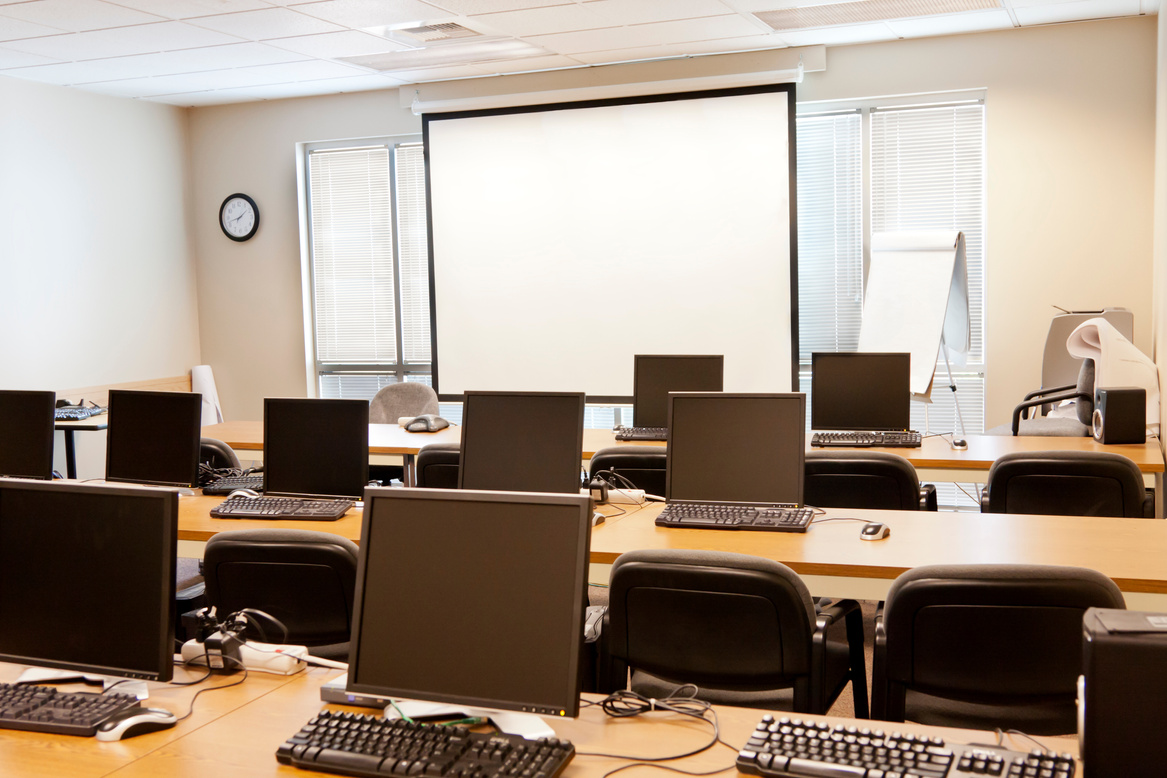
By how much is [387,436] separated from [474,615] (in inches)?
139

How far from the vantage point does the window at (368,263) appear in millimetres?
7363

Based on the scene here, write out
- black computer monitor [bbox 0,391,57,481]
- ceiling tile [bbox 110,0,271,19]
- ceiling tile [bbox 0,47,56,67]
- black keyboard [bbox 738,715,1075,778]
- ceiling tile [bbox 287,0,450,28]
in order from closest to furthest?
black keyboard [bbox 738,715,1075,778]
black computer monitor [bbox 0,391,57,481]
ceiling tile [bbox 110,0,271,19]
ceiling tile [bbox 287,0,450,28]
ceiling tile [bbox 0,47,56,67]

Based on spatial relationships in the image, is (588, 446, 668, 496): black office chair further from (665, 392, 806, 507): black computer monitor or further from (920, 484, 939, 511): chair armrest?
(920, 484, 939, 511): chair armrest

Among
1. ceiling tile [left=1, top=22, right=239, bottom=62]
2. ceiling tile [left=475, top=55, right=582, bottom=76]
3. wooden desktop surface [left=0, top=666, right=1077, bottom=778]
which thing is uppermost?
ceiling tile [left=475, top=55, right=582, bottom=76]

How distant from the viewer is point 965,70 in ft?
19.5

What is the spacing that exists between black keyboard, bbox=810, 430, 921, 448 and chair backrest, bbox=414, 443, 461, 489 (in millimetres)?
1526

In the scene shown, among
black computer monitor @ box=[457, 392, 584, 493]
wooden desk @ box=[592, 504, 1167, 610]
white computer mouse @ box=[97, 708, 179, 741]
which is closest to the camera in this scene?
white computer mouse @ box=[97, 708, 179, 741]

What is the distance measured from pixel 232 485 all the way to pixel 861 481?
236cm

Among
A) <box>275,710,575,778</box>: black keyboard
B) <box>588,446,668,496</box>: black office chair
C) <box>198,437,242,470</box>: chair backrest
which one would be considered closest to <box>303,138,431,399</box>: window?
<box>198,437,242,470</box>: chair backrest

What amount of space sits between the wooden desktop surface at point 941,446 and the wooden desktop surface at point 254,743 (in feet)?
8.45

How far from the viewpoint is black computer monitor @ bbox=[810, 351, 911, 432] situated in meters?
4.52

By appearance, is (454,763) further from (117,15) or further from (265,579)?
(117,15)

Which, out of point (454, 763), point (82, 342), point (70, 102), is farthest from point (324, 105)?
point (454, 763)

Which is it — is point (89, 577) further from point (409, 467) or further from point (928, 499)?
point (928, 499)
